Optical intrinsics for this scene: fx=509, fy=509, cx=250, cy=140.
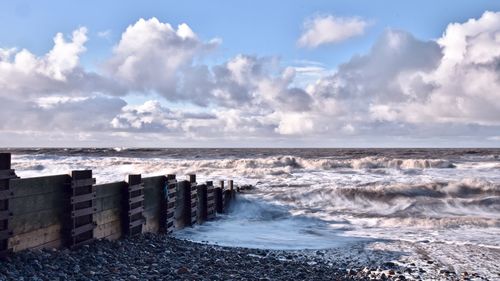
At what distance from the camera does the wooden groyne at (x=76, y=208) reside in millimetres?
7289

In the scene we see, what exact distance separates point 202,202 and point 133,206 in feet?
18.8

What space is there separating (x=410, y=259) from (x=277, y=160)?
1504 inches

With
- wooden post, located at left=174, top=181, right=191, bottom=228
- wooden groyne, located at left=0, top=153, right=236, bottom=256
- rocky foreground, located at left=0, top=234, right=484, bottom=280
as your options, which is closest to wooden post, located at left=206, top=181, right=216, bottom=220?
wooden post, located at left=174, top=181, right=191, bottom=228

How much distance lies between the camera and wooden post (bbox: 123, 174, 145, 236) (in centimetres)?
1072

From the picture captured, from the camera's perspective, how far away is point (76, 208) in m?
8.67

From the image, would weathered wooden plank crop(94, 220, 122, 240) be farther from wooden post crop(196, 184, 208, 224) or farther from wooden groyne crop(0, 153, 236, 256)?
wooden post crop(196, 184, 208, 224)

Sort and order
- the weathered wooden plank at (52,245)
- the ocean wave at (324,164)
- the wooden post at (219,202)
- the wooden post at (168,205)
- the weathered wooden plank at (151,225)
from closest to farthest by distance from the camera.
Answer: the weathered wooden plank at (52,245)
the weathered wooden plank at (151,225)
the wooden post at (168,205)
the wooden post at (219,202)
the ocean wave at (324,164)

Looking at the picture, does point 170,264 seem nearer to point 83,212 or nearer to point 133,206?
point 83,212

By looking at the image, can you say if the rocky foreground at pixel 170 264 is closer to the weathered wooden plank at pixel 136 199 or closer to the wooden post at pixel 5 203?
Result: the wooden post at pixel 5 203

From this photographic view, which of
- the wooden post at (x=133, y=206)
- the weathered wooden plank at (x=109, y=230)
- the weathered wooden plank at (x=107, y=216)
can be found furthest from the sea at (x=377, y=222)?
the weathered wooden plank at (x=107, y=216)

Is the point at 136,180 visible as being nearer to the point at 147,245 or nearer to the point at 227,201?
the point at 147,245

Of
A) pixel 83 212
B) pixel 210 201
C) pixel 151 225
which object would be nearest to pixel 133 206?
pixel 151 225

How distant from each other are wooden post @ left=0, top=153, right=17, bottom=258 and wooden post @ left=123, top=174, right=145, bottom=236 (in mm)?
3668

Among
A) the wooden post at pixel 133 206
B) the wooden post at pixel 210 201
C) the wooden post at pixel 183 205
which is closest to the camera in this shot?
the wooden post at pixel 133 206
